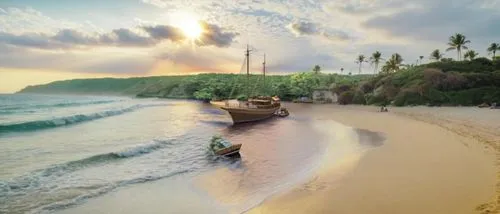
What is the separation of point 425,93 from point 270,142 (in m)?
43.4

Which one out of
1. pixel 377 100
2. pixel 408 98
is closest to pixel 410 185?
pixel 408 98

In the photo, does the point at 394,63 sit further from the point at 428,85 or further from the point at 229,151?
the point at 229,151

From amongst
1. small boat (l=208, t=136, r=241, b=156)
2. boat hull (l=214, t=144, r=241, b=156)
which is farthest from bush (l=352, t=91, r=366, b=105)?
boat hull (l=214, t=144, r=241, b=156)

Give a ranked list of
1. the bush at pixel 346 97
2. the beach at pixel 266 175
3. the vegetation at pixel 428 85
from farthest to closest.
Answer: the bush at pixel 346 97
the vegetation at pixel 428 85
the beach at pixel 266 175

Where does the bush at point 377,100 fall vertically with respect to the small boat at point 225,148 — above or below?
above

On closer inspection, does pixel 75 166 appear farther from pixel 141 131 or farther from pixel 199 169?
pixel 141 131

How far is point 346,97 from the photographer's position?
81250mm

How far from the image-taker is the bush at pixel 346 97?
3174 inches

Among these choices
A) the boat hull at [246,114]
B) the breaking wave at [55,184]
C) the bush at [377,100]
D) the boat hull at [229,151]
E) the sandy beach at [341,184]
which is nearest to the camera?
the sandy beach at [341,184]

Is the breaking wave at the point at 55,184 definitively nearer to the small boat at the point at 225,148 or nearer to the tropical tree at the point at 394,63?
the small boat at the point at 225,148

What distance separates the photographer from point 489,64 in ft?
243

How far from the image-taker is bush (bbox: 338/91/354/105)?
80.6 meters

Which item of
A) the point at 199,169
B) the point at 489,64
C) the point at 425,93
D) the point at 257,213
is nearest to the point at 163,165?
the point at 199,169

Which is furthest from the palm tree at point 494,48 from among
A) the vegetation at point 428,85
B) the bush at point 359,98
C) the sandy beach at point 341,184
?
the sandy beach at point 341,184
